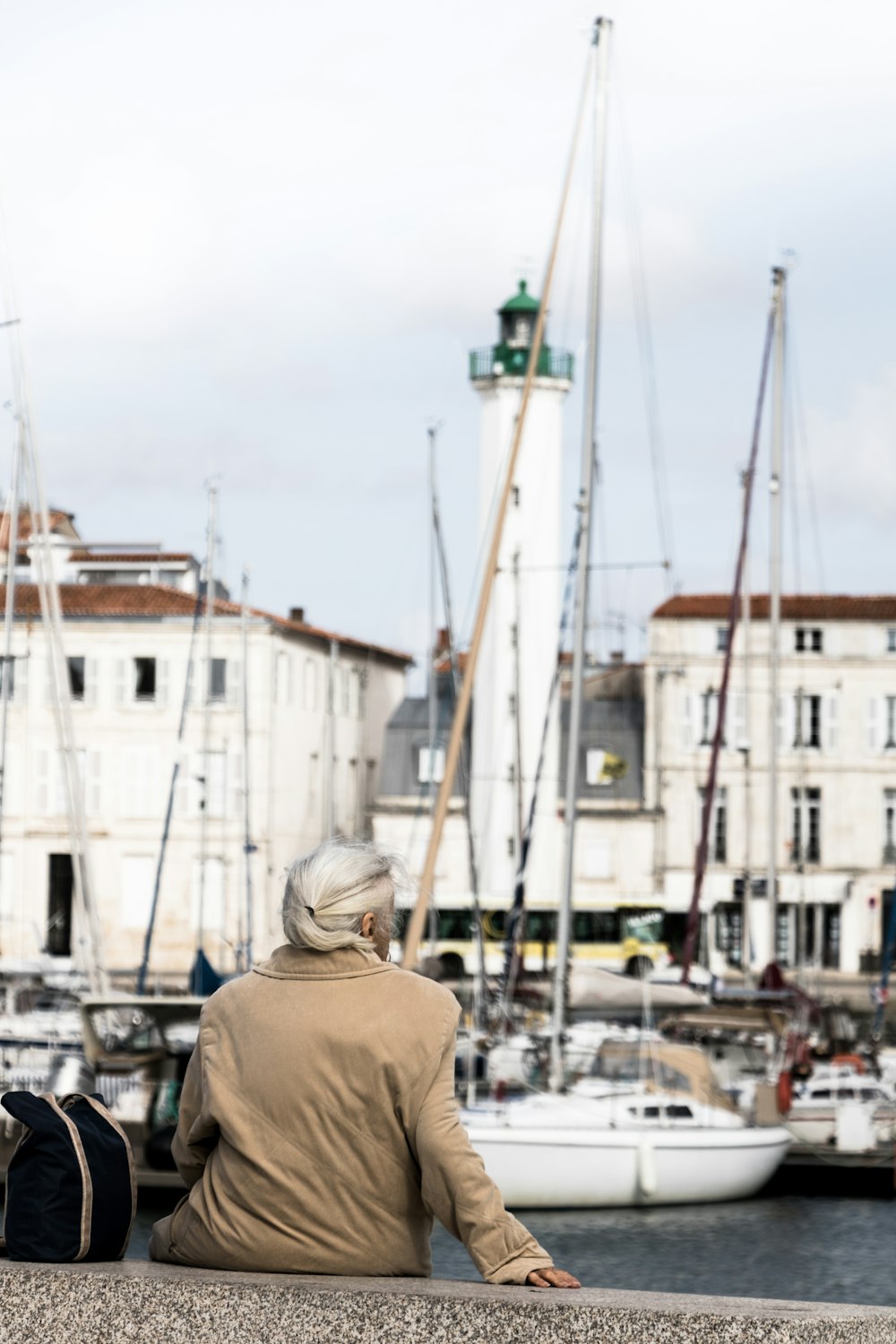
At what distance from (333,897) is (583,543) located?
71.3 feet

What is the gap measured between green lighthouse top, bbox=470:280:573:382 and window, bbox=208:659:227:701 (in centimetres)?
1199

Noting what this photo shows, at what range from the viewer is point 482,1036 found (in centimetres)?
2681

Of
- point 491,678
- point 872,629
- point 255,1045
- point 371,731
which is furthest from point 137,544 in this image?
point 255,1045

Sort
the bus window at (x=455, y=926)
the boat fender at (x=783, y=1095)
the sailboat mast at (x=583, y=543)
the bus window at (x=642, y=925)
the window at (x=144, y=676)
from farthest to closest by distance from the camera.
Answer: the window at (x=144, y=676) < the bus window at (x=642, y=925) < the bus window at (x=455, y=926) < the boat fender at (x=783, y=1095) < the sailboat mast at (x=583, y=543)

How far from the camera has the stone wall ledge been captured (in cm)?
346

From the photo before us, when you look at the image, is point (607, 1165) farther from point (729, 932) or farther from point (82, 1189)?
point (729, 932)

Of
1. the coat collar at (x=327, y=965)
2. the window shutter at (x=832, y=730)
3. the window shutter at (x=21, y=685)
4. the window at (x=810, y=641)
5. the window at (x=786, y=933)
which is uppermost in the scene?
the window at (x=810, y=641)

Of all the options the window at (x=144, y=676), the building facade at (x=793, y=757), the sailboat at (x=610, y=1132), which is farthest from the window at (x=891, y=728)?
the sailboat at (x=610, y=1132)

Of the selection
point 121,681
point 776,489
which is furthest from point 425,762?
point 776,489

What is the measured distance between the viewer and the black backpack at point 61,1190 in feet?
12.9

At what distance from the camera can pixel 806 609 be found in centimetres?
6178

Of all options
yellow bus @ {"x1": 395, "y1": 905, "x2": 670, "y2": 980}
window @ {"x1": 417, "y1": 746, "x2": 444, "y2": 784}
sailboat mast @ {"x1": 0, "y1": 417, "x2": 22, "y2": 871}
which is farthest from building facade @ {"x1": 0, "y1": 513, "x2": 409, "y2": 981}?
sailboat mast @ {"x1": 0, "y1": 417, "x2": 22, "y2": 871}

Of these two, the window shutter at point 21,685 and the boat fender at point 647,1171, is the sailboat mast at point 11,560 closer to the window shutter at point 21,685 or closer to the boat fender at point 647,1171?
the boat fender at point 647,1171

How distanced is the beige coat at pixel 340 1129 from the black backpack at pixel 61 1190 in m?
0.20
